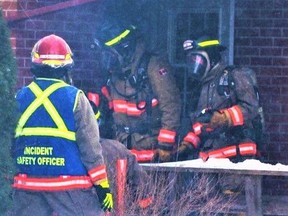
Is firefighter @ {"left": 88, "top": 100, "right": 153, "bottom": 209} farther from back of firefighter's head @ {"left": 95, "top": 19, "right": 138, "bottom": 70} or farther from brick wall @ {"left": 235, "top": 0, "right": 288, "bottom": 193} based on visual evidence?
brick wall @ {"left": 235, "top": 0, "right": 288, "bottom": 193}

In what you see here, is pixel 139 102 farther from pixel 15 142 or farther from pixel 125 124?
pixel 15 142

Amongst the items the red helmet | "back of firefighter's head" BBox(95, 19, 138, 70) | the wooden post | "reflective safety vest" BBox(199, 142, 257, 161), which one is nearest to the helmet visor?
"back of firefighter's head" BBox(95, 19, 138, 70)

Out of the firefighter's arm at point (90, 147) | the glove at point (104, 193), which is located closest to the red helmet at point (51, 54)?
the firefighter's arm at point (90, 147)

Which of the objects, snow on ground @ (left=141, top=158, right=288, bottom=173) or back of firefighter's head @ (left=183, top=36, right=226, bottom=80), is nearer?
snow on ground @ (left=141, top=158, right=288, bottom=173)

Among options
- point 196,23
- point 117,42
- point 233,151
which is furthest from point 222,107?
point 196,23

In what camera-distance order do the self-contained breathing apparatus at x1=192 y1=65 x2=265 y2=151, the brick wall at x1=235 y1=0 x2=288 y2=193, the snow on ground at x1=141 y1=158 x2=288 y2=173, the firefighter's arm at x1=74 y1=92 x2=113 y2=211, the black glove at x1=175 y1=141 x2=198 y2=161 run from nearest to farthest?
1. the firefighter's arm at x1=74 y1=92 x2=113 y2=211
2. the snow on ground at x1=141 y1=158 x2=288 y2=173
3. the self-contained breathing apparatus at x1=192 y1=65 x2=265 y2=151
4. the black glove at x1=175 y1=141 x2=198 y2=161
5. the brick wall at x1=235 y1=0 x2=288 y2=193

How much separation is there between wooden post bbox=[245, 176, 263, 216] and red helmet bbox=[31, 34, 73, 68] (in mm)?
2575

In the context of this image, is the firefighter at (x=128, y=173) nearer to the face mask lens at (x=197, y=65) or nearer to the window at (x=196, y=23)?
the face mask lens at (x=197, y=65)

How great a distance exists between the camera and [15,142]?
675 centimetres

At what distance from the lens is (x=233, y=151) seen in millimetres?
9055

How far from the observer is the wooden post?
8688mm

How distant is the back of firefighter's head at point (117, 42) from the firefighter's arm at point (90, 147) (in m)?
2.43

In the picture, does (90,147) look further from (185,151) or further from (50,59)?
(185,151)

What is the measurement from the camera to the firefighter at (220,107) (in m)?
8.80
